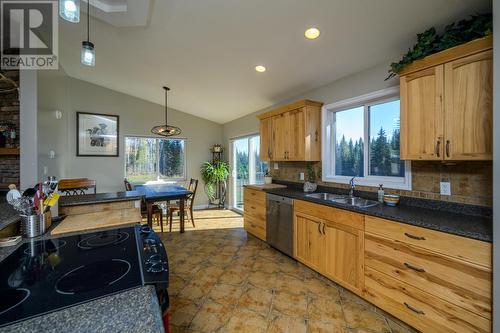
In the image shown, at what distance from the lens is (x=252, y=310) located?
2053 millimetres

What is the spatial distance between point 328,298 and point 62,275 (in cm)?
222

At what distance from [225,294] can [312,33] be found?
9.34 ft

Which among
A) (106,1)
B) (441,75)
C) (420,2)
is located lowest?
(441,75)

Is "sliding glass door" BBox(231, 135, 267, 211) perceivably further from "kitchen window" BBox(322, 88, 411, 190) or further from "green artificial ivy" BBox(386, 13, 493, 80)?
"green artificial ivy" BBox(386, 13, 493, 80)

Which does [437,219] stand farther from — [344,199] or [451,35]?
[451,35]

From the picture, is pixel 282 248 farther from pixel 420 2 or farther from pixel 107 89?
pixel 107 89

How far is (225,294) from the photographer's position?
229 cm

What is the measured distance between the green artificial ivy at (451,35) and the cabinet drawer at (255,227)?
2.70 m

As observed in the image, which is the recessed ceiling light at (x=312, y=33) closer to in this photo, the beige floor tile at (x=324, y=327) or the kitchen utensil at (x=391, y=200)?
the kitchen utensil at (x=391, y=200)

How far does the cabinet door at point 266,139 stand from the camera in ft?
12.7

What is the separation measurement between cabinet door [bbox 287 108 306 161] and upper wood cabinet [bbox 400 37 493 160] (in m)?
1.36

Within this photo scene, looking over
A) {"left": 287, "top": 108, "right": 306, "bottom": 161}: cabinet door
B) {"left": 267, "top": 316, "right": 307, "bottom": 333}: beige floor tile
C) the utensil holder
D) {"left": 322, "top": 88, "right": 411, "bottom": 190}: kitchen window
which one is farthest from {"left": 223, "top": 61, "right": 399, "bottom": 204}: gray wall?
the utensil holder

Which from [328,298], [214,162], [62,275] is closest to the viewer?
[62,275]

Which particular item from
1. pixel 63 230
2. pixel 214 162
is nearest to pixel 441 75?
pixel 63 230
